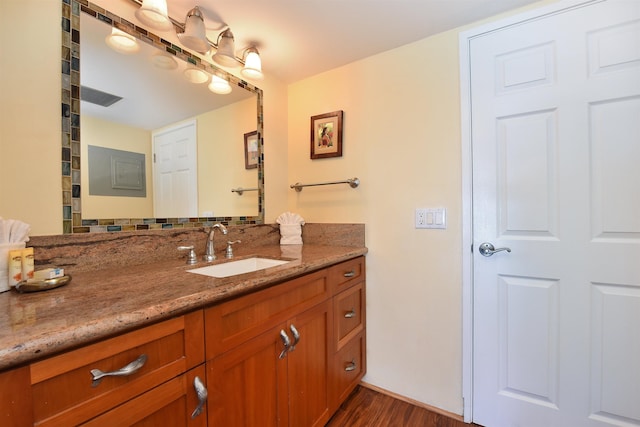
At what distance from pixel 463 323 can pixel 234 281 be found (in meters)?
1.23

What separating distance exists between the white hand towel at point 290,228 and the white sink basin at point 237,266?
16.3 inches

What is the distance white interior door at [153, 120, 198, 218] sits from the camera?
1299 millimetres

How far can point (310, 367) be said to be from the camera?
3.97 ft

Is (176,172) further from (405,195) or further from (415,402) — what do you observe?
(415,402)

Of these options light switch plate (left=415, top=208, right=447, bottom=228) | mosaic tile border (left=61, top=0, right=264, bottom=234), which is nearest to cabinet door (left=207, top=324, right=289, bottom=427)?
mosaic tile border (left=61, top=0, right=264, bottom=234)

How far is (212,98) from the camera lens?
5.06ft

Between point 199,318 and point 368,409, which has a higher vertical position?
point 199,318

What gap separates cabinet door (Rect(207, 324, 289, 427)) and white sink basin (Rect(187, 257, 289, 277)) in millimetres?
409

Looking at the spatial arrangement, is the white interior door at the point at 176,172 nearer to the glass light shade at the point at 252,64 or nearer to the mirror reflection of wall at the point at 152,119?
the mirror reflection of wall at the point at 152,119

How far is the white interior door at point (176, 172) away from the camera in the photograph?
1.30m

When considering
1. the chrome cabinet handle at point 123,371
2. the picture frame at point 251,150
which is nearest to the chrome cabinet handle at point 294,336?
the chrome cabinet handle at point 123,371

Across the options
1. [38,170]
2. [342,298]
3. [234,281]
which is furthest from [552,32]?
[38,170]

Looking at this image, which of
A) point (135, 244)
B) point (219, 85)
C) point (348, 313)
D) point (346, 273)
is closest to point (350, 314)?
point (348, 313)

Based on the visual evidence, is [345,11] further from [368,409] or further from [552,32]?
[368,409]
